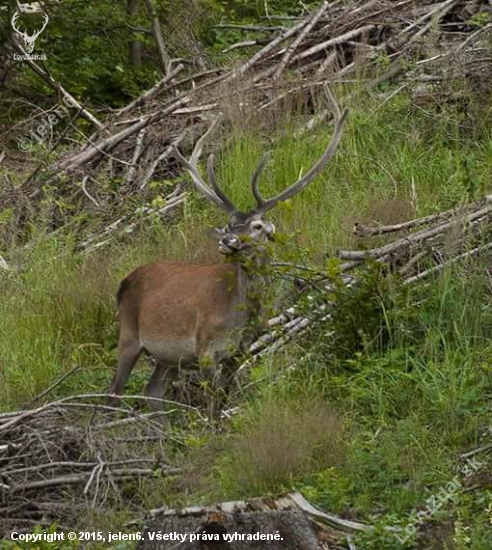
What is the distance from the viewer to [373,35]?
16.5 meters

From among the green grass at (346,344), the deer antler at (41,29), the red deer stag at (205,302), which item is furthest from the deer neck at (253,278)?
the deer antler at (41,29)

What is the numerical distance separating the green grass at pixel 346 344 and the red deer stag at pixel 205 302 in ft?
0.95

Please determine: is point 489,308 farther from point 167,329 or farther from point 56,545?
point 56,545

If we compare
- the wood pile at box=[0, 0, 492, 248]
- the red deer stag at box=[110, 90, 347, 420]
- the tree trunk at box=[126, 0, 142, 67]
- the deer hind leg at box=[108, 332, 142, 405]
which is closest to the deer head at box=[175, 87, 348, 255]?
the red deer stag at box=[110, 90, 347, 420]

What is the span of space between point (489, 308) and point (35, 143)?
716 cm

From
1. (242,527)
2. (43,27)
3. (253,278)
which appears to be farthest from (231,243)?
(43,27)

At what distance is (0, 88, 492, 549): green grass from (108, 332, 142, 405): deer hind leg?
0.72 ft

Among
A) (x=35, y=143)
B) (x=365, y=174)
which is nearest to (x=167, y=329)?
(x=365, y=174)

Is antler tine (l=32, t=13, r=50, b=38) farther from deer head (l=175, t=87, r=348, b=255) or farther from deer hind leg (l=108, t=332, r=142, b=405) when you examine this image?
deer hind leg (l=108, t=332, r=142, b=405)

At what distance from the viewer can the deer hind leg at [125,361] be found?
11.5 m

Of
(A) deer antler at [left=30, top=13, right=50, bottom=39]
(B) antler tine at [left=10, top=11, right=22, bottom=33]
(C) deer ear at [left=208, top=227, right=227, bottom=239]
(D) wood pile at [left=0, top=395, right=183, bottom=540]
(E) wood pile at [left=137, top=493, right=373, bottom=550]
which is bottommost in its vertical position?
(A) deer antler at [left=30, top=13, right=50, bottom=39]

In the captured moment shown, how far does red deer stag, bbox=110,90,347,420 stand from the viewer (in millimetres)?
10680

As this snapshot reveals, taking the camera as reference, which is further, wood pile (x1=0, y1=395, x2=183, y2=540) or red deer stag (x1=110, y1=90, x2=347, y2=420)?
red deer stag (x1=110, y1=90, x2=347, y2=420)

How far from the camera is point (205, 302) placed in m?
11.2
